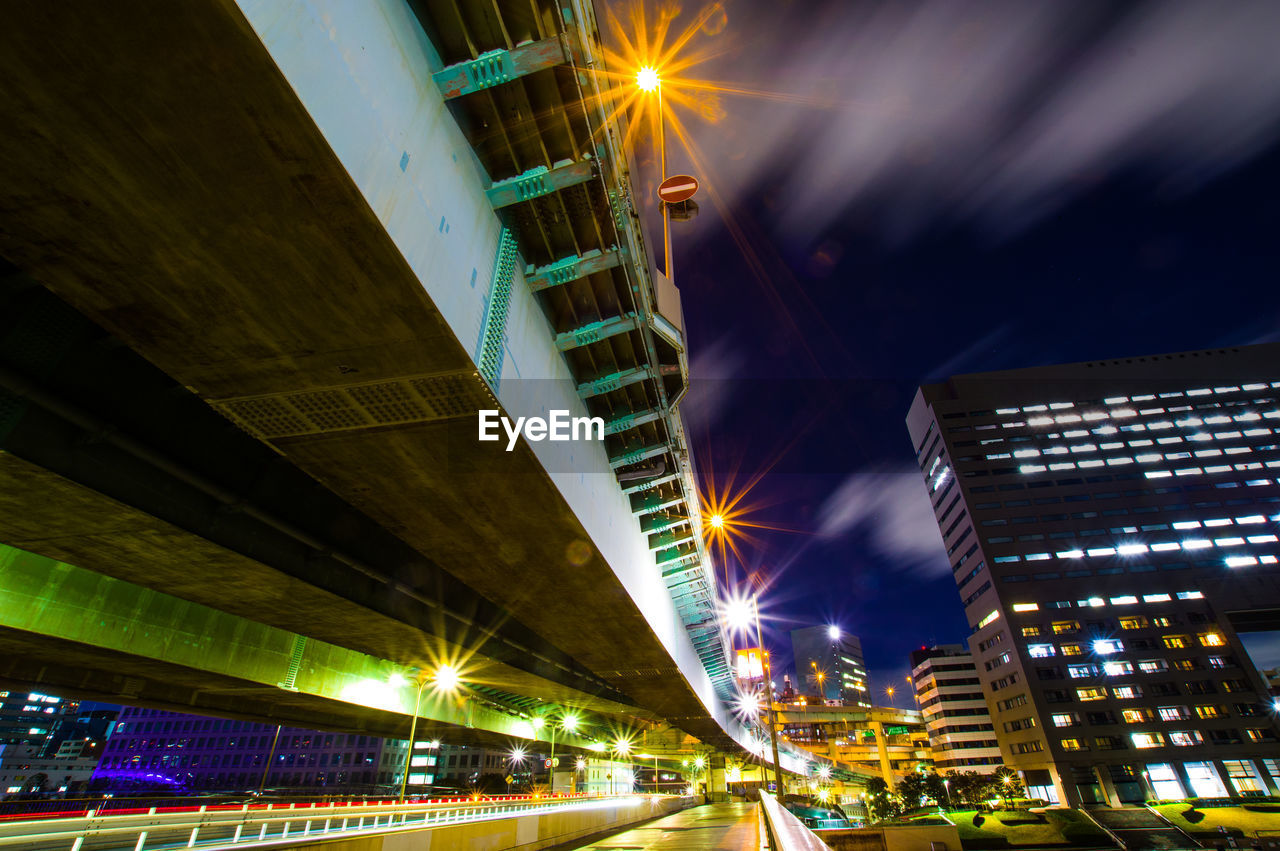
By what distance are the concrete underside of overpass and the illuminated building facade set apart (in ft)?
341

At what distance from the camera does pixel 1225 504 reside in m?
96.4

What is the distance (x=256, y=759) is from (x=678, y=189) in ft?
412

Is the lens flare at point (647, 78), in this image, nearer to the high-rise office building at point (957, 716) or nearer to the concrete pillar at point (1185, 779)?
the concrete pillar at point (1185, 779)

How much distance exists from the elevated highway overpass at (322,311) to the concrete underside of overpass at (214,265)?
25 mm

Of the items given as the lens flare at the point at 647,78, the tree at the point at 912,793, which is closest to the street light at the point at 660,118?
the lens flare at the point at 647,78

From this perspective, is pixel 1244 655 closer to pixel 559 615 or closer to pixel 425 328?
pixel 559 615

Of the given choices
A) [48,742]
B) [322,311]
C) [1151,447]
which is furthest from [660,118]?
[48,742]

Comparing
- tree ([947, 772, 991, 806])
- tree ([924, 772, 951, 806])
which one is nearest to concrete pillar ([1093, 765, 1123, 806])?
tree ([947, 772, 991, 806])

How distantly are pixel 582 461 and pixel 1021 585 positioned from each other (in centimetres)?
10790

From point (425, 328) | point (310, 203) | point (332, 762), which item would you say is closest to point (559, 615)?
point (425, 328)

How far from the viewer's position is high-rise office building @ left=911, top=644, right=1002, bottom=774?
105 metres

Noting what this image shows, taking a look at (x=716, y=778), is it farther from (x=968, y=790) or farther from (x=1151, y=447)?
(x=1151, y=447)

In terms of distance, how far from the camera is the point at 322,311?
219 inches

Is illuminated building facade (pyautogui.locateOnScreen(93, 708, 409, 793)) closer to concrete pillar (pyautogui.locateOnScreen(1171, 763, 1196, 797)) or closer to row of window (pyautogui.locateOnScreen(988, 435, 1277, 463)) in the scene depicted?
concrete pillar (pyautogui.locateOnScreen(1171, 763, 1196, 797))
